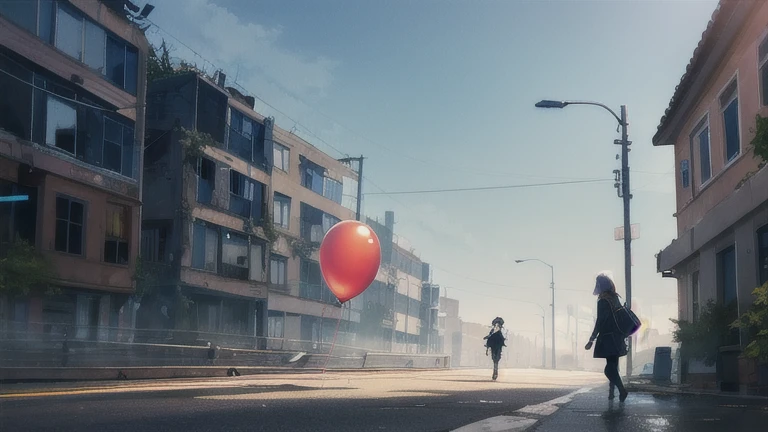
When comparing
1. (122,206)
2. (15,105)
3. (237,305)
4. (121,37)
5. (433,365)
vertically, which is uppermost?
(121,37)

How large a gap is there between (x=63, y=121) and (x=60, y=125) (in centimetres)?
23

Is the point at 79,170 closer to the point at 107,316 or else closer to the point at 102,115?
the point at 102,115

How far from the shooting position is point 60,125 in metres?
29.0

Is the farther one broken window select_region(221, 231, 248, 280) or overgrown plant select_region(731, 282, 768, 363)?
broken window select_region(221, 231, 248, 280)

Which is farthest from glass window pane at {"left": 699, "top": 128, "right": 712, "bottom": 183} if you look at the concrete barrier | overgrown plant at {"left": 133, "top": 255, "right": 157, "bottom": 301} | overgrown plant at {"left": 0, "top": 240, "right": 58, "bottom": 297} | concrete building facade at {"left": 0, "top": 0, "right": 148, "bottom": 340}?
the concrete barrier

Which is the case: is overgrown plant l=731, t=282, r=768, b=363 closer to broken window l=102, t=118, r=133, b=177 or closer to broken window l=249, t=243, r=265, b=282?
broken window l=102, t=118, r=133, b=177

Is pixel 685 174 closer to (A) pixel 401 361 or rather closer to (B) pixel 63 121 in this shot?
(B) pixel 63 121

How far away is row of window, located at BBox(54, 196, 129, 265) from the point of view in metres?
29.2

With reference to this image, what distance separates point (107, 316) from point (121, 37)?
1052 centimetres

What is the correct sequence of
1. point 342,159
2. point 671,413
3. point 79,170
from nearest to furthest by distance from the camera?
point 671,413 < point 79,170 < point 342,159

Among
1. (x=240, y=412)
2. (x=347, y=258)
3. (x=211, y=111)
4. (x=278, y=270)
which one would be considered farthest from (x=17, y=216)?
(x=278, y=270)

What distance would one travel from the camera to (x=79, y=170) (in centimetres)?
2983

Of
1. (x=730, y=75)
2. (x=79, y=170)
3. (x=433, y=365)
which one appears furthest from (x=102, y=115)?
(x=433, y=365)

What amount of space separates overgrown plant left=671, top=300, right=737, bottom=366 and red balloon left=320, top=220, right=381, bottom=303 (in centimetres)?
744
